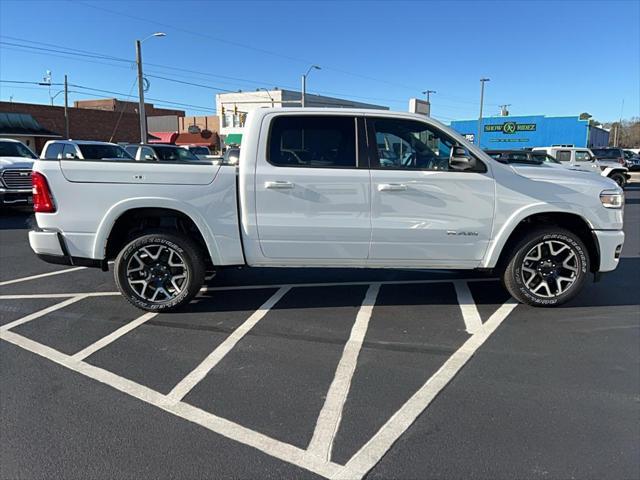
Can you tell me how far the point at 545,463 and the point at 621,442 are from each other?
0.55 m

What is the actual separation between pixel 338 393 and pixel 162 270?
7.83 ft

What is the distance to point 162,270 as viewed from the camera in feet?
15.7

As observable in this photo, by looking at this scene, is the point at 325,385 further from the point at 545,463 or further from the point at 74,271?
the point at 74,271

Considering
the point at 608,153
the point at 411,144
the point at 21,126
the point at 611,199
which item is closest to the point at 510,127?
the point at 608,153

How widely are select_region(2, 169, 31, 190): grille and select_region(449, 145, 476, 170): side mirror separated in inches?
441

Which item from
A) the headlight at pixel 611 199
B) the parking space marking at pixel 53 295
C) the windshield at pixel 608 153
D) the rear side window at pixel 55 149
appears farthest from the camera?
the windshield at pixel 608 153

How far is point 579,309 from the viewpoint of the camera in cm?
→ 501

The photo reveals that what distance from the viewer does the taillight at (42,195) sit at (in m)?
4.51

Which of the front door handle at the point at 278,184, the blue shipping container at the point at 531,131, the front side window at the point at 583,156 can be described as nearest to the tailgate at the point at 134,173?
the front door handle at the point at 278,184

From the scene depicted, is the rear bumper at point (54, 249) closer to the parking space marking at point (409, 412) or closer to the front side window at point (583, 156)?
the parking space marking at point (409, 412)

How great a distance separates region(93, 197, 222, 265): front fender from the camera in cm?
454

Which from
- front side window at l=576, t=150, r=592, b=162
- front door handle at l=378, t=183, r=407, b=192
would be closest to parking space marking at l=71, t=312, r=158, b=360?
front door handle at l=378, t=183, r=407, b=192

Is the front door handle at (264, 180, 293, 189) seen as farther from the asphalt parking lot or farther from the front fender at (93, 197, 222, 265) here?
the asphalt parking lot

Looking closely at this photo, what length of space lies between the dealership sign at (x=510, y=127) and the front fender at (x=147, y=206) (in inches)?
2227
